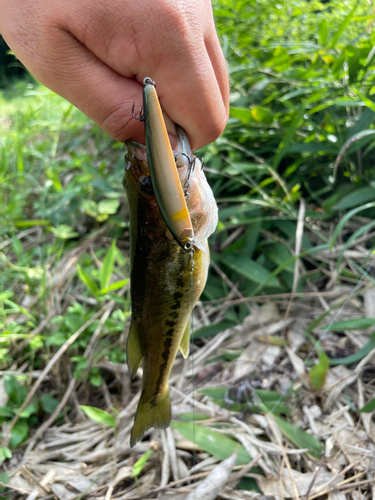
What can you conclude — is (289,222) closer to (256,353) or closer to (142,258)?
(256,353)

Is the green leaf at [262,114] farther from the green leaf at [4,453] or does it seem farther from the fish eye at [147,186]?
the green leaf at [4,453]

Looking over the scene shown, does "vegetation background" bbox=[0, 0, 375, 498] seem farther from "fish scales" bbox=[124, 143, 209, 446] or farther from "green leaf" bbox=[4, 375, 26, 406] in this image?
"fish scales" bbox=[124, 143, 209, 446]

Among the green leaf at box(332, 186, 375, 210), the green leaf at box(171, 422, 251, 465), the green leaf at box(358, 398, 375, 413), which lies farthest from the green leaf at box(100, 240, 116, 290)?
the green leaf at box(358, 398, 375, 413)

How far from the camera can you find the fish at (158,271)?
1.29m

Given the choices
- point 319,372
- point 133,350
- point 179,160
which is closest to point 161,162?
point 179,160

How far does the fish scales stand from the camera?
4.31 feet

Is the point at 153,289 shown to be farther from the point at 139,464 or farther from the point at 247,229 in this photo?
the point at 247,229

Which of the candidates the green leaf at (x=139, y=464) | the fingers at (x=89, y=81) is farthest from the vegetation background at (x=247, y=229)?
the fingers at (x=89, y=81)

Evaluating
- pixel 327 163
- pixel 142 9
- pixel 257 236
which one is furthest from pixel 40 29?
pixel 327 163

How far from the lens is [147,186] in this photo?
1.26 metres

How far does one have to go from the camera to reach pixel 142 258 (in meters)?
1.39

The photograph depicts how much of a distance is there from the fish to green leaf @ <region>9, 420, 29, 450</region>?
722 millimetres

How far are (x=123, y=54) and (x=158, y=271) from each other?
72cm

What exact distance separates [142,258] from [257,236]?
130 centimetres
